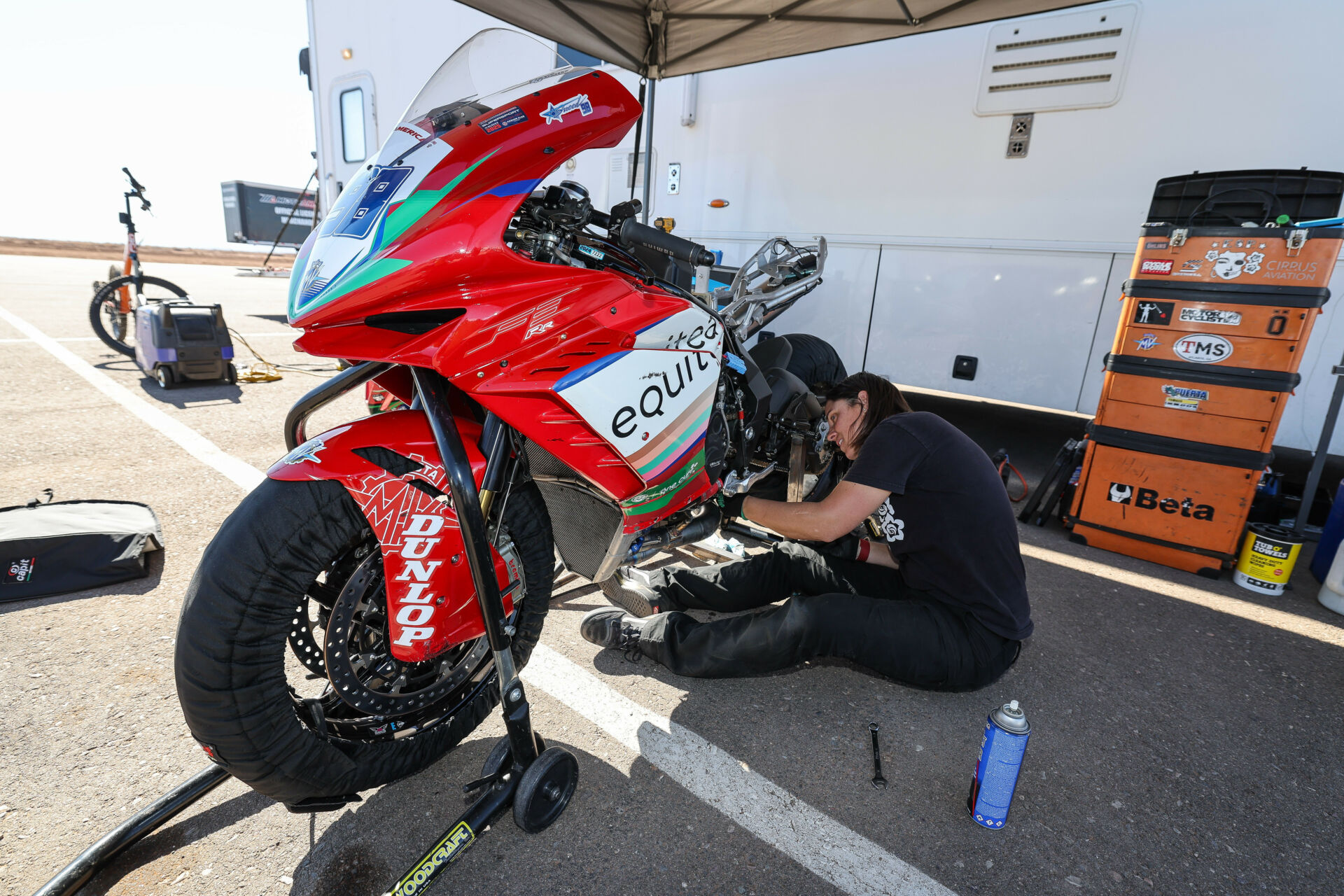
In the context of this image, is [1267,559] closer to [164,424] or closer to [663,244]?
[663,244]

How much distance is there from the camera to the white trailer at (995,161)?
356 cm

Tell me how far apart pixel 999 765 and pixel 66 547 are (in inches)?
127

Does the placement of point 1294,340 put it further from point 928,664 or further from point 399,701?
point 399,701

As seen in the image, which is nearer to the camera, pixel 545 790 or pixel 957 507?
pixel 545 790

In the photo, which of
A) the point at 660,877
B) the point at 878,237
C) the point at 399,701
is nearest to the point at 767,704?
the point at 660,877

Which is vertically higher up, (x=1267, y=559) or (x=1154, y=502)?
(x=1154, y=502)

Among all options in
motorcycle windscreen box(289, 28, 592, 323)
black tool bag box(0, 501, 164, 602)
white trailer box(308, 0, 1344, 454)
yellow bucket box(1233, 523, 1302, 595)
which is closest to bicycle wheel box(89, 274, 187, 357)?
white trailer box(308, 0, 1344, 454)

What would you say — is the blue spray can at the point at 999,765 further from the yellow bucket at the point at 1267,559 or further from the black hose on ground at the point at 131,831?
the yellow bucket at the point at 1267,559

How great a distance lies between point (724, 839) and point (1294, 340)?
11.5 feet

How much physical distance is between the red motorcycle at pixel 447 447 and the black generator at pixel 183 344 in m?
4.71

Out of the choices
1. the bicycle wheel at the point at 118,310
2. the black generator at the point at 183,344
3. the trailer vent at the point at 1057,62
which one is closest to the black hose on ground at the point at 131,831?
the black generator at the point at 183,344

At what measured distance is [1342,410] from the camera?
3670 mm

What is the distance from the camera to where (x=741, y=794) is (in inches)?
68.4

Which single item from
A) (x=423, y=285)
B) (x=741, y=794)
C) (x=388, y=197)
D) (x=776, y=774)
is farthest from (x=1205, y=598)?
(x=388, y=197)
